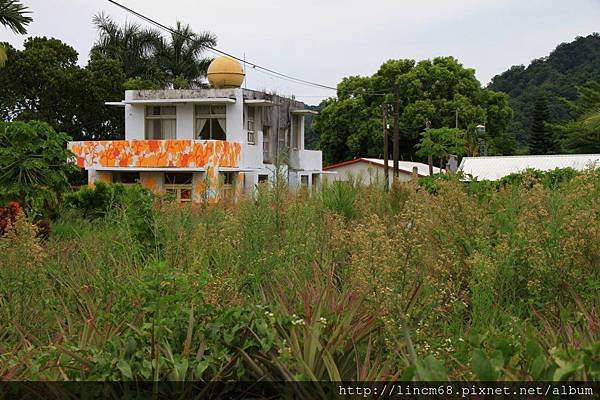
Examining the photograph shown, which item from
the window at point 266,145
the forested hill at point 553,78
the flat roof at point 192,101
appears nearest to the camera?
the flat roof at point 192,101

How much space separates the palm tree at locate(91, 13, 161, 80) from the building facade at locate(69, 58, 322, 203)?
1165 centimetres

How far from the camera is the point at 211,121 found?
98.3 feet

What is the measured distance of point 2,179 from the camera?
11.9 meters

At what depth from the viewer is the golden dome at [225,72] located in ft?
98.6

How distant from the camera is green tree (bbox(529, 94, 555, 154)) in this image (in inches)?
2345

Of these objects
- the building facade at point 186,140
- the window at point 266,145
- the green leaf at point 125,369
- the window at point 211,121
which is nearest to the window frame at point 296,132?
the window at point 266,145

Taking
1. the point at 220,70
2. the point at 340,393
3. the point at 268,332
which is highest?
the point at 220,70

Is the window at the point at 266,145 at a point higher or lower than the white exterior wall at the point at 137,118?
lower

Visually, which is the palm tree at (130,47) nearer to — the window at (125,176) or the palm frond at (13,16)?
the window at (125,176)

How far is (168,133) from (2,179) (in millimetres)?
19078

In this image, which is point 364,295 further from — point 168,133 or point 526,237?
point 168,133

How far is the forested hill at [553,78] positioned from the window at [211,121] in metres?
40.0

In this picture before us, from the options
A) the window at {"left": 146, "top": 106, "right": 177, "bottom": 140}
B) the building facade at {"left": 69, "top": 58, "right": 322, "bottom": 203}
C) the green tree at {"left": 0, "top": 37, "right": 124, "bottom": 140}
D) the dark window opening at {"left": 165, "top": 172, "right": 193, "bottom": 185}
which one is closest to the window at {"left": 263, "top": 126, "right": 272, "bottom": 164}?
the building facade at {"left": 69, "top": 58, "right": 322, "bottom": 203}

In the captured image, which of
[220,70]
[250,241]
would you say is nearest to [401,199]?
[250,241]
